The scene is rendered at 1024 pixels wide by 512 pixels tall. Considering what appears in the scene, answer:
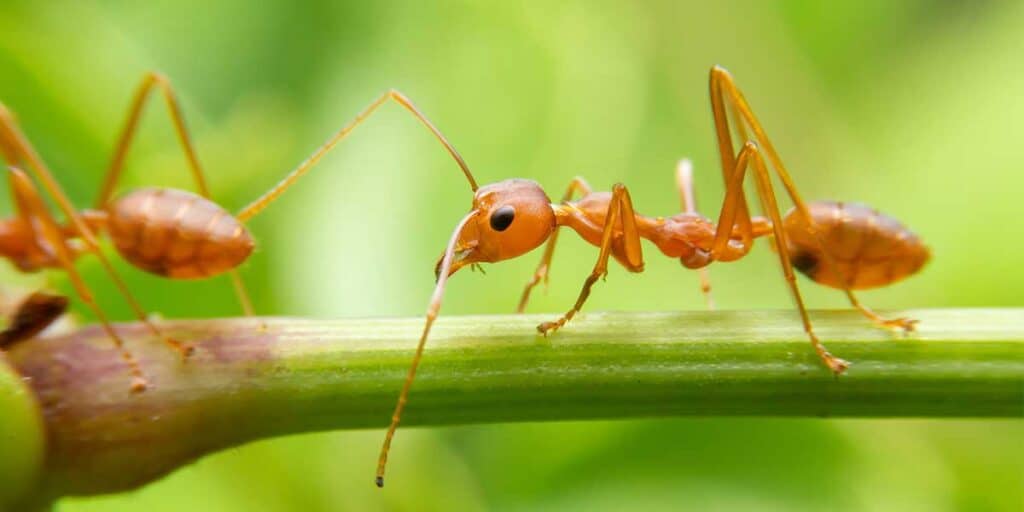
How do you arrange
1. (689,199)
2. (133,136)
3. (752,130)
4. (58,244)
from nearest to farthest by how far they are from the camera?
(58,244) < (752,130) < (133,136) < (689,199)

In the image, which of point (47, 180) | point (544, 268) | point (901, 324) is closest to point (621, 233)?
point (544, 268)

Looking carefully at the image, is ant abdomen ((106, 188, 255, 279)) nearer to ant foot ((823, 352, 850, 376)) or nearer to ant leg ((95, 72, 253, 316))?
ant leg ((95, 72, 253, 316))

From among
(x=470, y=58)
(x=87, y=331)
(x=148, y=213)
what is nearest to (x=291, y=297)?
(x=148, y=213)

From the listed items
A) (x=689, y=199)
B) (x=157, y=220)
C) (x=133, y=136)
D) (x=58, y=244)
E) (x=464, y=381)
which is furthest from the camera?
(x=689, y=199)

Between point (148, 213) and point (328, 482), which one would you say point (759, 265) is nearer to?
point (328, 482)

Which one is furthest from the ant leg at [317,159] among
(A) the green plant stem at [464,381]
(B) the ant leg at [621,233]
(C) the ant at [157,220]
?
(A) the green plant stem at [464,381]

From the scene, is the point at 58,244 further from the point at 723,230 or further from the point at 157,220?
the point at 723,230
